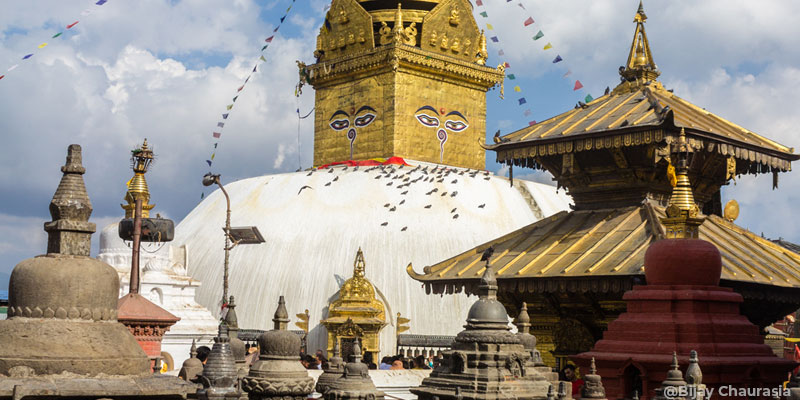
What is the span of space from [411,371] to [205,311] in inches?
321

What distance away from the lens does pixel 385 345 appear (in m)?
26.4

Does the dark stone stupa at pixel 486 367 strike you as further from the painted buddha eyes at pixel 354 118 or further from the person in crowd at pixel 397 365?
the painted buddha eyes at pixel 354 118

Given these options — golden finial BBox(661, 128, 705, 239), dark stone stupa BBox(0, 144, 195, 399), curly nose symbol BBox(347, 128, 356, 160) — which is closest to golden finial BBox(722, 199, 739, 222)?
golden finial BBox(661, 128, 705, 239)

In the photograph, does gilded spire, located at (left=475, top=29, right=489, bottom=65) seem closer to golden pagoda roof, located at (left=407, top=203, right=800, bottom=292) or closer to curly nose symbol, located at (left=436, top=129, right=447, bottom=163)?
curly nose symbol, located at (left=436, top=129, right=447, bottom=163)

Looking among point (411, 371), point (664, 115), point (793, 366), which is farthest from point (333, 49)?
point (793, 366)

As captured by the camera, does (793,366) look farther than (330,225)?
No

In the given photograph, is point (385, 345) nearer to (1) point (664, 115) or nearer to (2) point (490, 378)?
(1) point (664, 115)

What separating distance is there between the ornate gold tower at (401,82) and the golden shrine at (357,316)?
848 cm

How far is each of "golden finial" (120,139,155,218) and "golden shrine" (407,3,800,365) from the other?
9.53 meters

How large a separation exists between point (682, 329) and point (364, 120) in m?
23.6

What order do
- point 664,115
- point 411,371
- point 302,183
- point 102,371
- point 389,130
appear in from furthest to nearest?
point 389,130 < point 302,183 < point 411,371 < point 664,115 < point 102,371

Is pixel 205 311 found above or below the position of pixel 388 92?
below

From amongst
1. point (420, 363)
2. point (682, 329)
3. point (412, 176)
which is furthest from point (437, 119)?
point (682, 329)

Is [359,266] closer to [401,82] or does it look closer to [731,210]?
[401,82]
